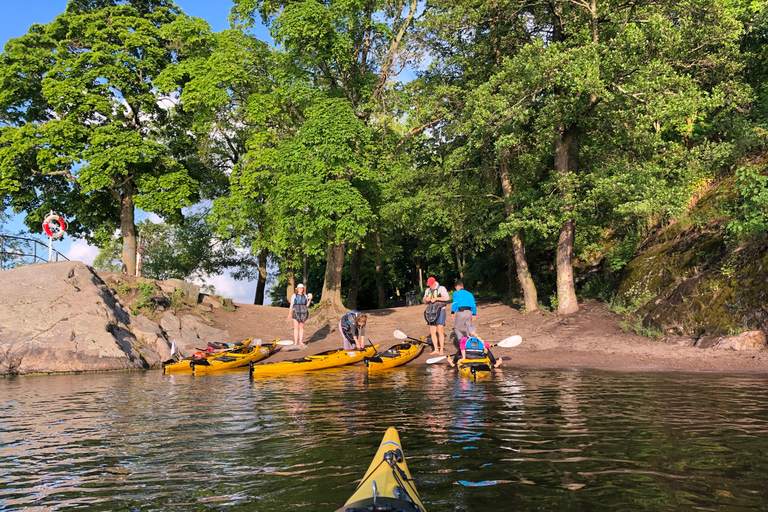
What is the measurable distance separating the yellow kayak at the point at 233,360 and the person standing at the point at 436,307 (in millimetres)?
6057

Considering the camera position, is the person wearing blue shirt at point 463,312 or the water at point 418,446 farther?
the person wearing blue shirt at point 463,312

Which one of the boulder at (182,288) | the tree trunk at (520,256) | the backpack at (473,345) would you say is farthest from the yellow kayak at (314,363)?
the boulder at (182,288)

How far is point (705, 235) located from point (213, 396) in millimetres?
15728

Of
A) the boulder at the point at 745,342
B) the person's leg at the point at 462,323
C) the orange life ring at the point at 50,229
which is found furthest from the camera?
the orange life ring at the point at 50,229

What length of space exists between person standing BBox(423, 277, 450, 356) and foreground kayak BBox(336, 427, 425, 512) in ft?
38.1

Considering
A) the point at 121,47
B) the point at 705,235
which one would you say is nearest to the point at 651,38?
the point at 705,235

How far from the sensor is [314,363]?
51.5 feet

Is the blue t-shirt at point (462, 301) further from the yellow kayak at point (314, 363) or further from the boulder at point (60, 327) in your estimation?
the boulder at point (60, 327)

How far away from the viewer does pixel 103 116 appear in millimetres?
29078

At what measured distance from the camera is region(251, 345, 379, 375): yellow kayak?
1485cm

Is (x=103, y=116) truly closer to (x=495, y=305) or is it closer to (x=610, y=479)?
(x=495, y=305)

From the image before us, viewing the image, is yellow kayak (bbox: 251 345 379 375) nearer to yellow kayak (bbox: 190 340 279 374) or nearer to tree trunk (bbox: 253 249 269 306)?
yellow kayak (bbox: 190 340 279 374)

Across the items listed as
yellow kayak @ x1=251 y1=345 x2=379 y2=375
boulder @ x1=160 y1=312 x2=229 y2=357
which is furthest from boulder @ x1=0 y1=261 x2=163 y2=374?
yellow kayak @ x1=251 y1=345 x2=379 y2=375

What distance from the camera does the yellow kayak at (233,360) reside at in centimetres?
1670
